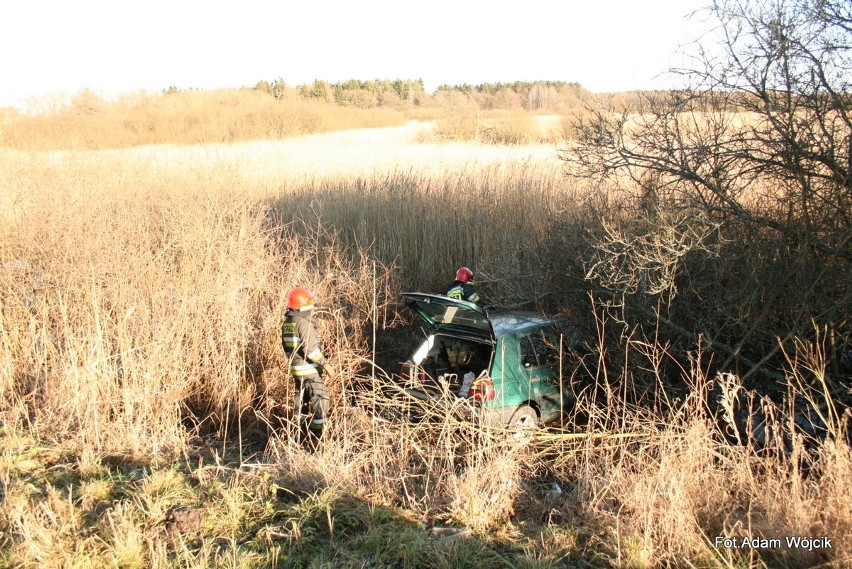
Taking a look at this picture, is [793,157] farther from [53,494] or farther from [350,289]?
[53,494]

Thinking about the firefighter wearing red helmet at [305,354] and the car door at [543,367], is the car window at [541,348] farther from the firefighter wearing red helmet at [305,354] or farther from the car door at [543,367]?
the firefighter wearing red helmet at [305,354]

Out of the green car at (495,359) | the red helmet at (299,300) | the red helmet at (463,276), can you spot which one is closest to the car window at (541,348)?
the green car at (495,359)

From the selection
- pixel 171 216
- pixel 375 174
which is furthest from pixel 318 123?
pixel 171 216

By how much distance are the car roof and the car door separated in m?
0.07

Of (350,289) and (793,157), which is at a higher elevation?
(793,157)

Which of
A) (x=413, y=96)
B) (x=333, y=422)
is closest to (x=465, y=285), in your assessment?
(x=333, y=422)

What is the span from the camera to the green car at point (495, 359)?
18.8ft

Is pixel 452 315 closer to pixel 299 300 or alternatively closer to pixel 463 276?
pixel 299 300

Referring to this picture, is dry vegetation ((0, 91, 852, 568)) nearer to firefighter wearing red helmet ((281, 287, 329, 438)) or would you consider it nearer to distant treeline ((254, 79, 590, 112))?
firefighter wearing red helmet ((281, 287, 329, 438))

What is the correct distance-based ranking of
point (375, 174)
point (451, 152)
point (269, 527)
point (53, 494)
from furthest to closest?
1. point (451, 152)
2. point (375, 174)
3. point (53, 494)
4. point (269, 527)

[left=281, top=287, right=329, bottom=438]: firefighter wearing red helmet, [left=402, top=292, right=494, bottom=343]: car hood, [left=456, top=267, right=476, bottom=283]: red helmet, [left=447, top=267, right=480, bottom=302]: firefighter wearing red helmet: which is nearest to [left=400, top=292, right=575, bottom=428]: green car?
[left=402, top=292, right=494, bottom=343]: car hood

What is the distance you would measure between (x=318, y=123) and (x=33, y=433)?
2162 centimetres

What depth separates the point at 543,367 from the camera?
20.3ft

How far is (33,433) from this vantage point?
515 cm
